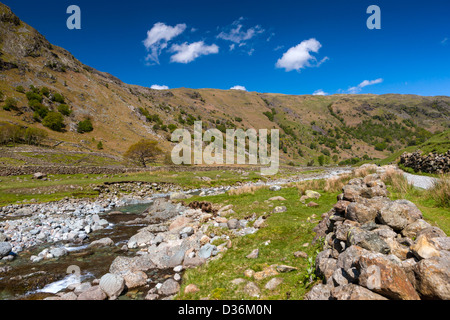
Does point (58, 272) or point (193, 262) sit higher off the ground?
point (193, 262)

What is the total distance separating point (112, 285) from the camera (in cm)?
868

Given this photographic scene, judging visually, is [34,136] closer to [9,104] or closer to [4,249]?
[9,104]

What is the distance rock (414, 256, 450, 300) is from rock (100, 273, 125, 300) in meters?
9.32

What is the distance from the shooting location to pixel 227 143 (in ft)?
447

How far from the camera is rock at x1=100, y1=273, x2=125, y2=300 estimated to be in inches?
336

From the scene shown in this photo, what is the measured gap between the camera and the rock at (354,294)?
14.0 feet

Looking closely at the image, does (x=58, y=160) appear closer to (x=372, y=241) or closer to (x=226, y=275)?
(x=226, y=275)

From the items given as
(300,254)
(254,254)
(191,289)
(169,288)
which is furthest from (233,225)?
(191,289)

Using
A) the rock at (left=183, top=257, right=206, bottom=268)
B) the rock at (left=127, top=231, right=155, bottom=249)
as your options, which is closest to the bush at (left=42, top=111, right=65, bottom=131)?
the rock at (left=127, top=231, right=155, bottom=249)

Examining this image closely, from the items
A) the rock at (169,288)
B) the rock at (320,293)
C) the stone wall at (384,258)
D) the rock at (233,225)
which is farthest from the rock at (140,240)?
the rock at (320,293)

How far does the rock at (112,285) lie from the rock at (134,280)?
40cm

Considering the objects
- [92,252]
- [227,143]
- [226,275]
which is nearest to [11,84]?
[227,143]

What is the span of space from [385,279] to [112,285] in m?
9.01
